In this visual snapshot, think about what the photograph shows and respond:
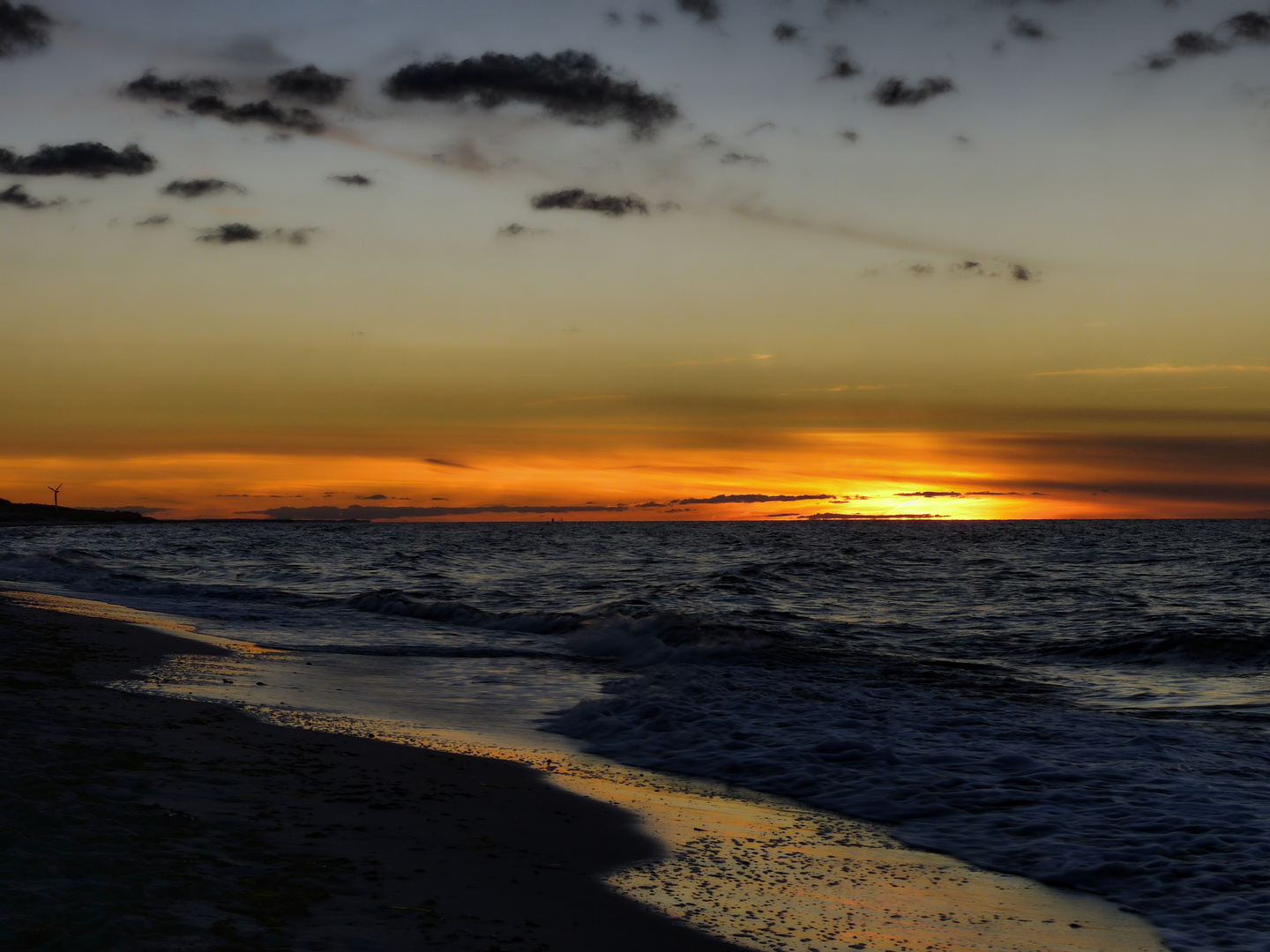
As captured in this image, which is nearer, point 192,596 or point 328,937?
point 328,937

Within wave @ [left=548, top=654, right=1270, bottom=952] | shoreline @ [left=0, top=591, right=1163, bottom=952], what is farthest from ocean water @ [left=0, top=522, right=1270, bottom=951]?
shoreline @ [left=0, top=591, right=1163, bottom=952]

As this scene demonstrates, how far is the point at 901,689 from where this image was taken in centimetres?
1427

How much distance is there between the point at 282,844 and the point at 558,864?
1.74 m

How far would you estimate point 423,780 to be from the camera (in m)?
7.77

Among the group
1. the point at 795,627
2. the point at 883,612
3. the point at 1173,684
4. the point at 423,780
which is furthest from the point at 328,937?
the point at 883,612

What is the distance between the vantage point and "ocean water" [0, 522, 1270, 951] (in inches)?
293

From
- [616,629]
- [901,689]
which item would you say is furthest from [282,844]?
[616,629]

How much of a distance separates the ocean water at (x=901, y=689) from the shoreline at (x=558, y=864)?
2.68ft

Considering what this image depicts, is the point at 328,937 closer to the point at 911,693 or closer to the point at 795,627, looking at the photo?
the point at 911,693

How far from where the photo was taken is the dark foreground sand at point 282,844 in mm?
4379

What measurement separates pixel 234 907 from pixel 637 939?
2050 millimetres

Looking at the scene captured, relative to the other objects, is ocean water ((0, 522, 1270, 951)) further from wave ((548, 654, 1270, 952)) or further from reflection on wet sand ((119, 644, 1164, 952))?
reflection on wet sand ((119, 644, 1164, 952))

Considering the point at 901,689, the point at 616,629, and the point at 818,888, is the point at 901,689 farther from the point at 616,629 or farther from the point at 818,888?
the point at 818,888

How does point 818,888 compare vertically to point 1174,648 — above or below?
above
